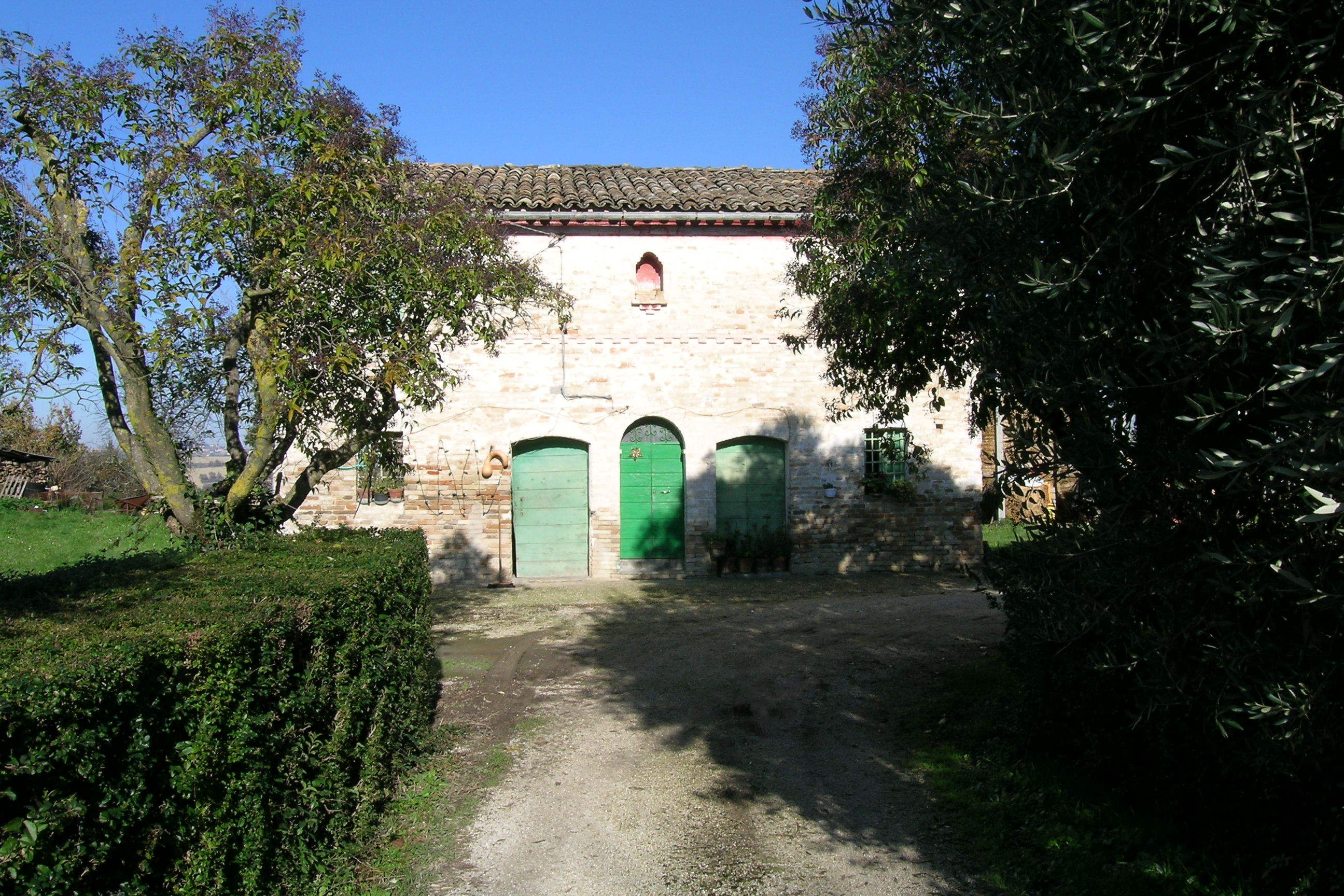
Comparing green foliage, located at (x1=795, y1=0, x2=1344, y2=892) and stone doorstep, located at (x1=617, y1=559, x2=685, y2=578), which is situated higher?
green foliage, located at (x1=795, y1=0, x2=1344, y2=892)

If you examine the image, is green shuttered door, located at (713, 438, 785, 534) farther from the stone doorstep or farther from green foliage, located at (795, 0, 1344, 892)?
green foliage, located at (795, 0, 1344, 892)

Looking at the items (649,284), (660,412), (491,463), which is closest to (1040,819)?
(660,412)

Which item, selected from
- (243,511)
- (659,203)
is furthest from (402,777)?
(659,203)

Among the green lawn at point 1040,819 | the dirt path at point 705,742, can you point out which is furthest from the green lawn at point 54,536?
the green lawn at point 1040,819

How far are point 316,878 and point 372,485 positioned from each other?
10.9 meters

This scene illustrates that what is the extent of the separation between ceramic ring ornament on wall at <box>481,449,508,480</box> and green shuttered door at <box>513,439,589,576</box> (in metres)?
0.43

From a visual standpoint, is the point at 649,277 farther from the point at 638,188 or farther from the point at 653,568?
the point at 653,568

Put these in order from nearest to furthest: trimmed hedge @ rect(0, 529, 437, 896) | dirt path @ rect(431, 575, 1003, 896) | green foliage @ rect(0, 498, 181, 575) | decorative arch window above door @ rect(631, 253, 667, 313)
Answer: trimmed hedge @ rect(0, 529, 437, 896) → dirt path @ rect(431, 575, 1003, 896) → decorative arch window above door @ rect(631, 253, 667, 313) → green foliage @ rect(0, 498, 181, 575)

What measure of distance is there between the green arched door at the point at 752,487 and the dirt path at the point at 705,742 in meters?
3.10

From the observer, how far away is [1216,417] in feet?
11.0

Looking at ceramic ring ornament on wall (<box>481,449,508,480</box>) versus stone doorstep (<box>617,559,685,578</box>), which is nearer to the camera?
ceramic ring ornament on wall (<box>481,449,508,480</box>)

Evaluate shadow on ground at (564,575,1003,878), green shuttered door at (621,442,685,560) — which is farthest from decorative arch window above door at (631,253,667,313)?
shadow on ground at (564,575,1003,878)

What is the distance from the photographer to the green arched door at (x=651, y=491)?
55.5ft

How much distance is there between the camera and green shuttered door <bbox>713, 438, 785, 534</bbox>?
17078mm
